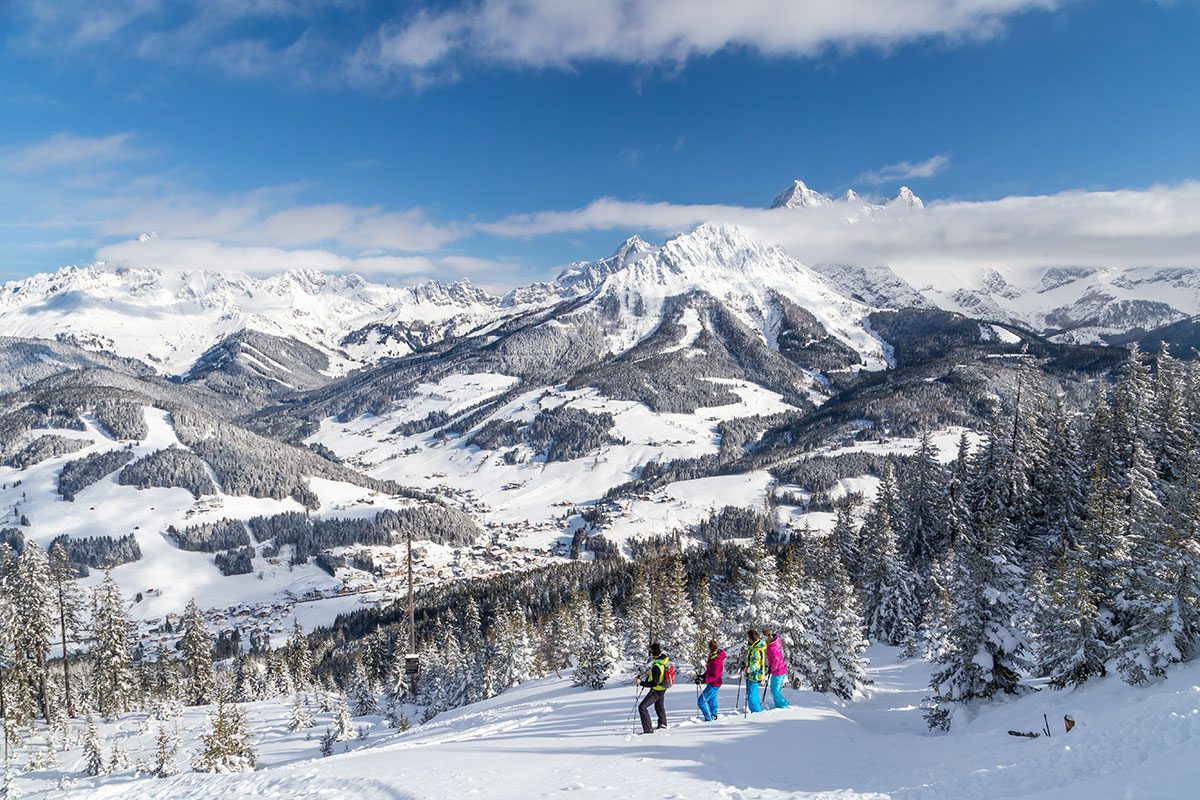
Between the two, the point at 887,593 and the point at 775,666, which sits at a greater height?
the point at 775,666

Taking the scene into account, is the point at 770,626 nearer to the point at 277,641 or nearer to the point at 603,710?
the point at 603,710

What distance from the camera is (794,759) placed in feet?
54.2

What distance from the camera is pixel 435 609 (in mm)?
141000

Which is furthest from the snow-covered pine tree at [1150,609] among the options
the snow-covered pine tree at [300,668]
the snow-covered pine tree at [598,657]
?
the snow-covered pine tree at [300,668]

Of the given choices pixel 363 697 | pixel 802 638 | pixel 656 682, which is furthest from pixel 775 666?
pixel 363 697

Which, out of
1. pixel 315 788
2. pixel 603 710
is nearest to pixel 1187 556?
pixel 603 710

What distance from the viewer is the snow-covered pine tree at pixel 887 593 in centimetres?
5606

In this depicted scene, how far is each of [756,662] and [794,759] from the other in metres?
3.86

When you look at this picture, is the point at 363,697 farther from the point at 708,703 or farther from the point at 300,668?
the point at 708,703

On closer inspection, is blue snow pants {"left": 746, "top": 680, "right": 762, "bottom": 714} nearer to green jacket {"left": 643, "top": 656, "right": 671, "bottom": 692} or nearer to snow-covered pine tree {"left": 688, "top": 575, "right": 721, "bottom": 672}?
green jacket {"left": 643, "top": 656, "right": 671, "bottom": 692}

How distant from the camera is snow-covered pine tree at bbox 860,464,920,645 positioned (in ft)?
184

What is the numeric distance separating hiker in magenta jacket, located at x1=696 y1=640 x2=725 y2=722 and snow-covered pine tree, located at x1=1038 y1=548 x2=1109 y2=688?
11.1 metres

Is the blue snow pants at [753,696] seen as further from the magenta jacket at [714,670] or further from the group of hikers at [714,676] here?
the magenta jacket at [714,670]

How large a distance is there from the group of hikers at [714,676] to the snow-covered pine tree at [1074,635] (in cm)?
884
